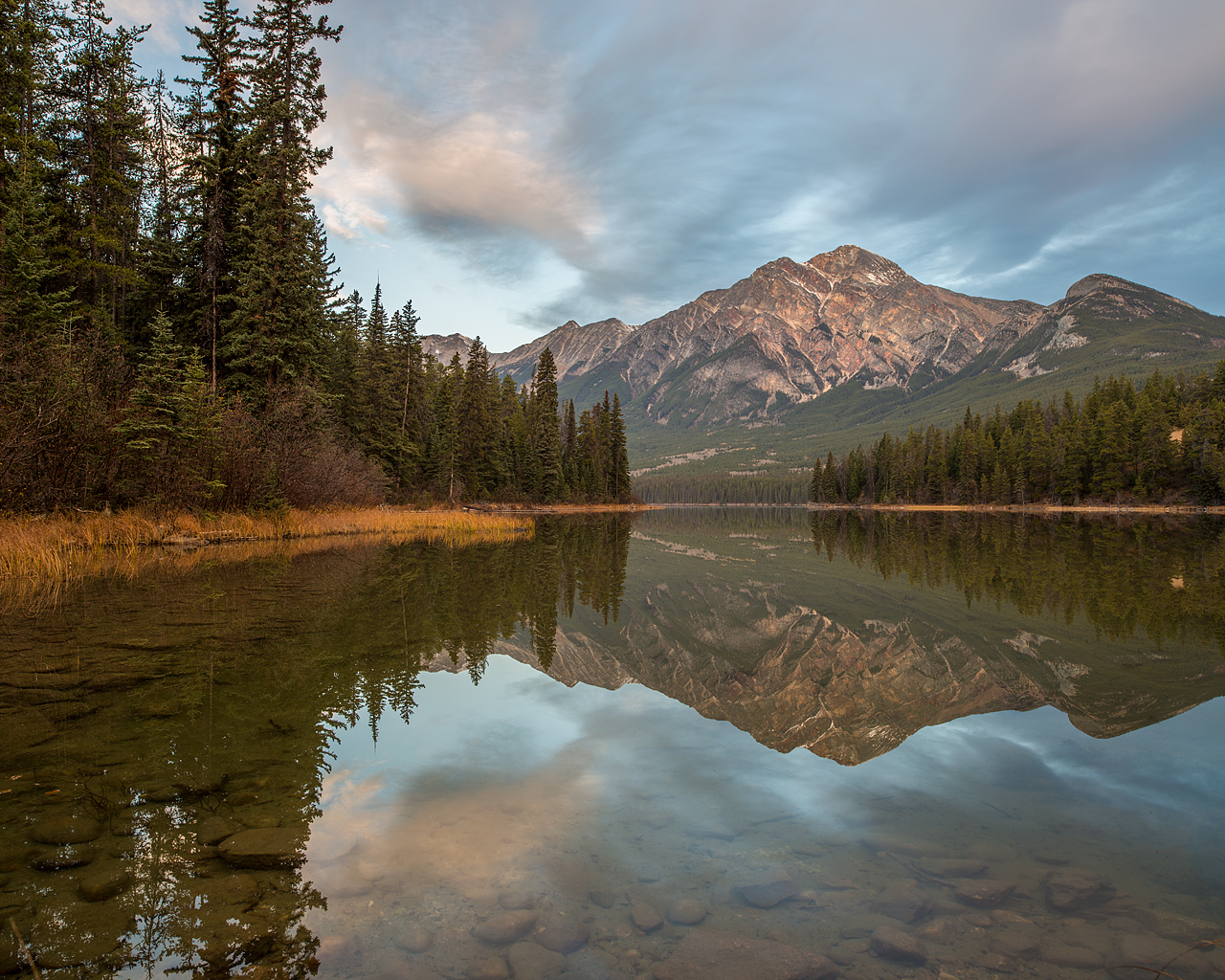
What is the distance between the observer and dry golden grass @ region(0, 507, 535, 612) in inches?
528

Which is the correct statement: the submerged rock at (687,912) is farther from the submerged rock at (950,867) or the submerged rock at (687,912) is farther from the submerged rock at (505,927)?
the submerged rock at (950,867)

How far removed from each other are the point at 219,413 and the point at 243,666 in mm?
17237

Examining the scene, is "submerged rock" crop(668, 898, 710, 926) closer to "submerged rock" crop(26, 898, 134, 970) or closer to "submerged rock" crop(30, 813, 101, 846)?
"submerged rock" crop(26, 898, 134, 970)

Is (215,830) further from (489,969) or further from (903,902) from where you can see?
(903,902)

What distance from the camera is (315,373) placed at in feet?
96.7

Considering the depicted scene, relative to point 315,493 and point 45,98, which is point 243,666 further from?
point 45,98

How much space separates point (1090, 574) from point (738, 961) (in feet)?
69.8

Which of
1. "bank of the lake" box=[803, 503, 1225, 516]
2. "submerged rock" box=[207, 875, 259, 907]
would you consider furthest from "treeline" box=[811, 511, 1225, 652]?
"bank of the lake" box=[803, 503, 1225, 516]

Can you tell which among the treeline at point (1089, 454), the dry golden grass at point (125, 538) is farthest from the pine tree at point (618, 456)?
the dry golden grass at point (125, 538)

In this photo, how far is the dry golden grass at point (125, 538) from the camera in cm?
1341

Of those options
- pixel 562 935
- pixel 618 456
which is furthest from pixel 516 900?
pixel 618 456

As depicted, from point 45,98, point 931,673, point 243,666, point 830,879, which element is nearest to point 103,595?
point 243,666

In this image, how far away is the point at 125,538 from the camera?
18.9 meters

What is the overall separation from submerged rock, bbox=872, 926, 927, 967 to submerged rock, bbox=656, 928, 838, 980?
342 mm
